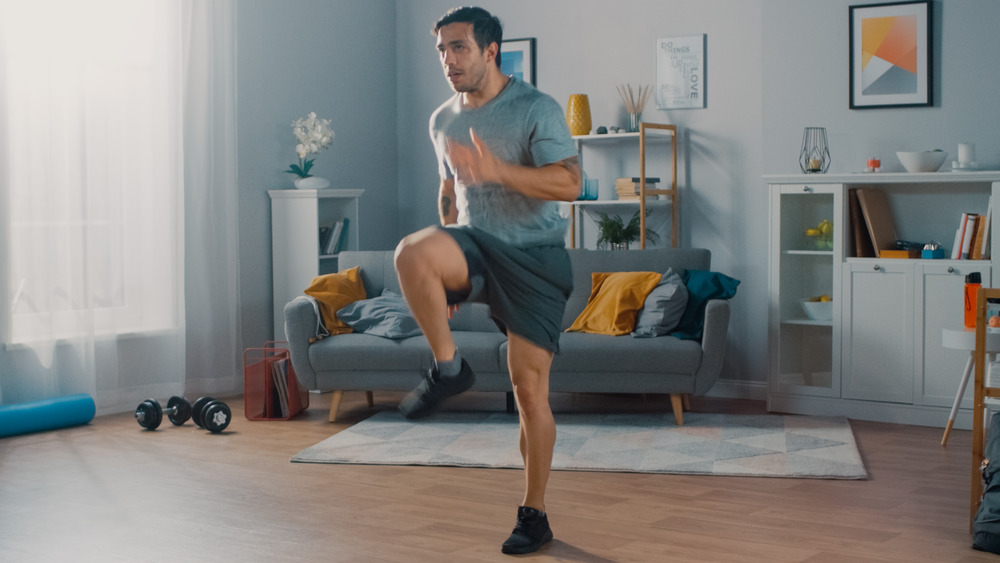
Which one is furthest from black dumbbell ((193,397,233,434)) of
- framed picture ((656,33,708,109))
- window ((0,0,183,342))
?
framed picture ((656,33,708,109))

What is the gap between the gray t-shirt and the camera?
295 centimetres

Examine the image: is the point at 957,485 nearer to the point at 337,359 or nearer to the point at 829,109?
the point at 829,109

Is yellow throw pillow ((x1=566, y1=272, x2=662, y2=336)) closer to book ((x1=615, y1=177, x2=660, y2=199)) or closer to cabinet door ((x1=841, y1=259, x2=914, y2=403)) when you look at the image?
book ((x1=615, y1=177, x2=660, y2=199))

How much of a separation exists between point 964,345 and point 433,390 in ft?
8.42

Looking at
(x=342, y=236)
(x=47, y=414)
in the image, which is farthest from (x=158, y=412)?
(x=342, y=236)

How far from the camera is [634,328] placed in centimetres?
540

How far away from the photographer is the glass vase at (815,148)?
5.68 metres

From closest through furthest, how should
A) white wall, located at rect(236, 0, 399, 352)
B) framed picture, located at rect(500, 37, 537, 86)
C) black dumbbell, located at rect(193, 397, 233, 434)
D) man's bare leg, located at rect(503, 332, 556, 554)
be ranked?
man's bare leg, located at rect(503, 332, 556, 554), black dumbbell, located at rect(193, 397, 233, 434), white wall, located at rect(236, 0, 399, 352), framed picture, located at rect(500, 37, 537, 86)

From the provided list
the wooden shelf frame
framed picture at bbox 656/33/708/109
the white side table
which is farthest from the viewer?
framed picture at bbox 656/33/708/109

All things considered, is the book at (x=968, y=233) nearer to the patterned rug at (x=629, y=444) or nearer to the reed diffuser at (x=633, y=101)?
the patterned rug at (x=629, y=444)

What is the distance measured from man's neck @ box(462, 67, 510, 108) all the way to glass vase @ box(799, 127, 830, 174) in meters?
3.06

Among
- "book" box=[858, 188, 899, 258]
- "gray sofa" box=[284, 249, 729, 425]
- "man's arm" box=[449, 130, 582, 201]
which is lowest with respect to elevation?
"gray sofa" box=[284, 249, 729, 425]

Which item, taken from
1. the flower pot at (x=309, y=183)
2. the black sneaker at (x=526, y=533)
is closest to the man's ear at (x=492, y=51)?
the black sneaker at (x=526, y=533)

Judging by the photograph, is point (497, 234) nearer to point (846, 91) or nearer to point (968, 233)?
point (968, 233)
